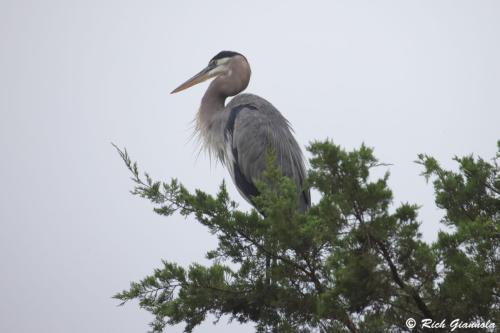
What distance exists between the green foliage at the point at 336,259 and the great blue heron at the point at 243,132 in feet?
10.9

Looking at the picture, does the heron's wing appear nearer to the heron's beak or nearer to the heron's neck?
the heron's neck

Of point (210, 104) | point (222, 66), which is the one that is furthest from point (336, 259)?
point (222, 66)

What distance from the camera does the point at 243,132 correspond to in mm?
7367

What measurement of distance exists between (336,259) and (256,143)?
15.7 ft

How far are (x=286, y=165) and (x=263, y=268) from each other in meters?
3.89

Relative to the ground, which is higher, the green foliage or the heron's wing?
the heron's wing

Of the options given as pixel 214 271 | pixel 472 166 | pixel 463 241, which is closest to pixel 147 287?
pixel 214 271

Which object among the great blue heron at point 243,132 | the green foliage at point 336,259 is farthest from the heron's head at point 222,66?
the green foliage at point 336,259

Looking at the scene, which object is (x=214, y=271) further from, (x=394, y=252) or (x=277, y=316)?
(x=394, y=252)

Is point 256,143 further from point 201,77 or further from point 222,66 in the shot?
point 201,77

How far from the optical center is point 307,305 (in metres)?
3.36

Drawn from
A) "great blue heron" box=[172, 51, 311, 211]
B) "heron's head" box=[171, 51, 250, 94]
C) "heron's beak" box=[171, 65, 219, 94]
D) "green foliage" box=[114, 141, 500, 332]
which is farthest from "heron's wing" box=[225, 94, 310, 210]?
"green foliage" box=[114, 141, 500, 332]

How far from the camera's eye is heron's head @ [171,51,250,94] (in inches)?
329

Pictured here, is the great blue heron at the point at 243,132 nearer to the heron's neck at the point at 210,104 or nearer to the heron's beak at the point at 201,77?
the heron's neck at the point at 210,104
